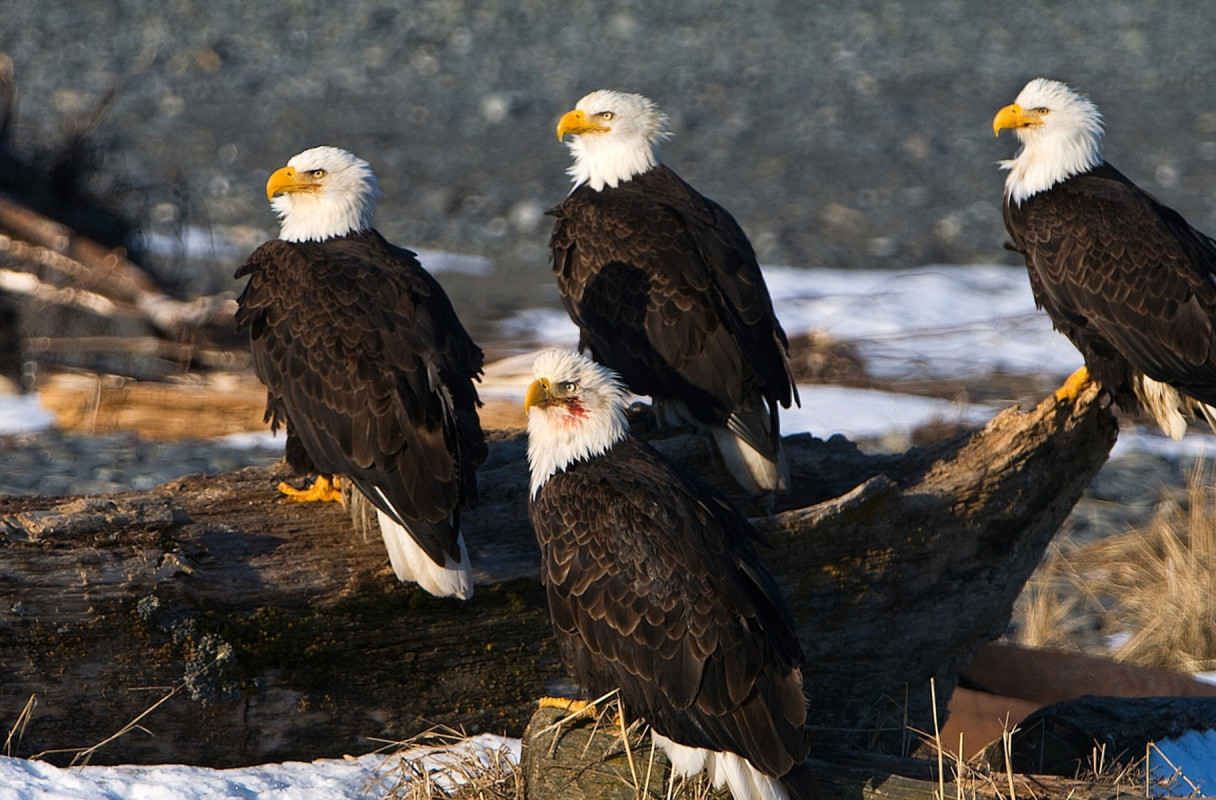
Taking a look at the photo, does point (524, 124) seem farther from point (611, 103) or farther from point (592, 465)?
point (592, 465)

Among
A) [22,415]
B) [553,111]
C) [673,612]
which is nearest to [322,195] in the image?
[673,612]

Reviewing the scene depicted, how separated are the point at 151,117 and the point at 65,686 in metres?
15.7

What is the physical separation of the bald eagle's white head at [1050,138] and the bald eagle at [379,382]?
8.07ft

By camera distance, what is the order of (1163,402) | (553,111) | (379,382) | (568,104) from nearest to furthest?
(379,382), (1163,402), (553,111), (568,104)

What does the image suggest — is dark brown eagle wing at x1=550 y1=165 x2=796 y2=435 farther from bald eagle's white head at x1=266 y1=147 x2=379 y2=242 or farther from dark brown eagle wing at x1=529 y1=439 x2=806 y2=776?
dark brown eagle wing at x1=529 y1=439 x2=806 y2=776

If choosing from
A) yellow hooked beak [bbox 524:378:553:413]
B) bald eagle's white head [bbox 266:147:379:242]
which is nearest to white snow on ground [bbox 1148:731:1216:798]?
yellow hooked beak [bbox 524:378:553:413]

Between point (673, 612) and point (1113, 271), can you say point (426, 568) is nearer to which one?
point (673, 612)

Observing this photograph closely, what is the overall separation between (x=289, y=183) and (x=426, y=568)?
1752 mm

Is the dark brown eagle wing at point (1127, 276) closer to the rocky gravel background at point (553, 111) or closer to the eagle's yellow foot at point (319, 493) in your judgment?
the eagle's yellow foot at point (319, 493)

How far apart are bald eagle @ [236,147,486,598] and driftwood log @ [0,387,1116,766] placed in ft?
0.66

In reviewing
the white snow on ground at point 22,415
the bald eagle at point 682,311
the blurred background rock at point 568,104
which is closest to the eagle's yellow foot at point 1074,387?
the bald eagle at point 682,311

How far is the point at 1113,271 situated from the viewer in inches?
219

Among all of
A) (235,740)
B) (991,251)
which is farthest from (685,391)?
(991,251)

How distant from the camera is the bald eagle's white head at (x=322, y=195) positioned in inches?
207
